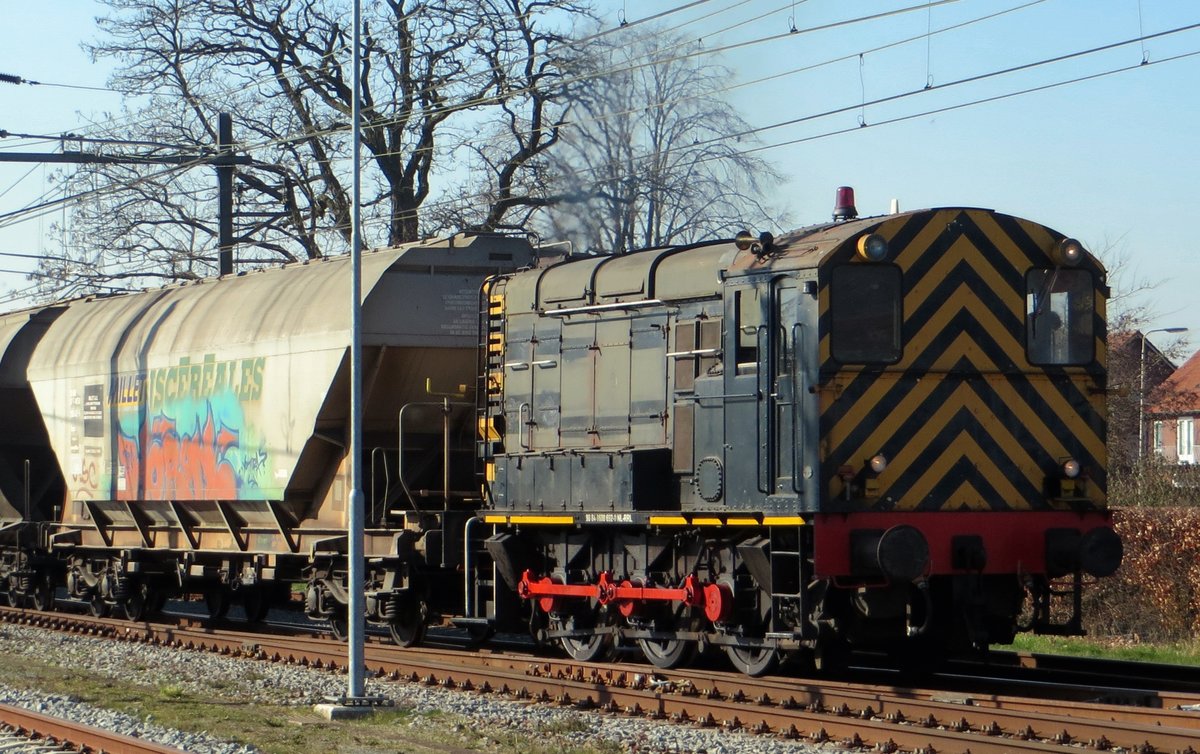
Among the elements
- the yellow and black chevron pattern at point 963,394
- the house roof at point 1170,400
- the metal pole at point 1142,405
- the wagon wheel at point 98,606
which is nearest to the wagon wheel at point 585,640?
the yellow and black chevron pattern at point 963,394

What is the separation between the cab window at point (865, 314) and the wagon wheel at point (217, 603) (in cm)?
1156

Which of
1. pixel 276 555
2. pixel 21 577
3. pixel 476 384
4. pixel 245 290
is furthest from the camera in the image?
pixel 21 577

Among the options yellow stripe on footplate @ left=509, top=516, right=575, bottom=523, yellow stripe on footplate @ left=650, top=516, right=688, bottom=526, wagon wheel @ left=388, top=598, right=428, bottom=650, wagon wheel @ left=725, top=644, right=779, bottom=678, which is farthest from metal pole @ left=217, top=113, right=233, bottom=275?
wagon wheel @ left=725, top=644, right=779, bottom=678

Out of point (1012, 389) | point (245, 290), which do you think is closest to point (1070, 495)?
point (1012, 389)

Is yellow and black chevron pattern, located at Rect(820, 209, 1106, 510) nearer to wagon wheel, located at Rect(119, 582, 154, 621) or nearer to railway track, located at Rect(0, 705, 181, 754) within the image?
railway track, located at Rect(0, 705, 181, 754)

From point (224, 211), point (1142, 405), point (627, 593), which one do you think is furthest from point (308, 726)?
point (1142, 405)

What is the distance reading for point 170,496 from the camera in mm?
19109

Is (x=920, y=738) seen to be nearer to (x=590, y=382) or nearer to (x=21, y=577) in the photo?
(x=590, y=382)

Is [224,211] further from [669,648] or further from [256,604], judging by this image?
[669,648]

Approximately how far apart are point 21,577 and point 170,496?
5.28 metres

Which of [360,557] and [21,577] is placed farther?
[21,577]

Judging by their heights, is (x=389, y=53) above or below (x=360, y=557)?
above

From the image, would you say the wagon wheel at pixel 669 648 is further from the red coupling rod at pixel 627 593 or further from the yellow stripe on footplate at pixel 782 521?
the yellow stripe on footplate at pixel 782 521

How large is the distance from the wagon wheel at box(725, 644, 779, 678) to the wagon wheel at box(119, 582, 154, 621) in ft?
36.0
